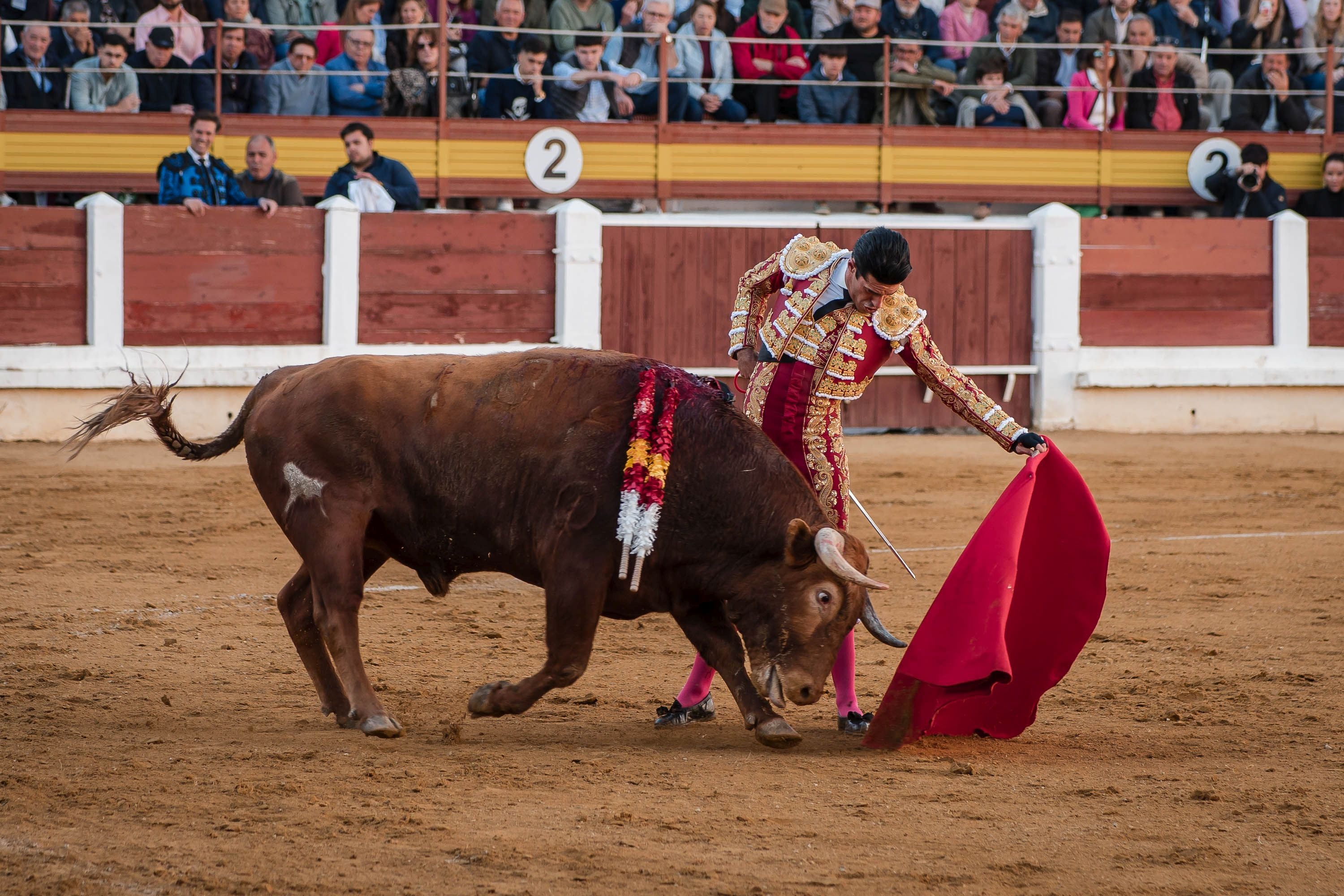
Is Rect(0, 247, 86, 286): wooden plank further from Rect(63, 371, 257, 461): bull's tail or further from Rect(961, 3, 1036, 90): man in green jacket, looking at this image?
Rect(961, 3, 1036, 90): man in green jacket

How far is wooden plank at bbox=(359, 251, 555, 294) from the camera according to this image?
30.2ft

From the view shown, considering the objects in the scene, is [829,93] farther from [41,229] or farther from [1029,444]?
[1029,444]

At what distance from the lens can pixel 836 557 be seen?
3328mm

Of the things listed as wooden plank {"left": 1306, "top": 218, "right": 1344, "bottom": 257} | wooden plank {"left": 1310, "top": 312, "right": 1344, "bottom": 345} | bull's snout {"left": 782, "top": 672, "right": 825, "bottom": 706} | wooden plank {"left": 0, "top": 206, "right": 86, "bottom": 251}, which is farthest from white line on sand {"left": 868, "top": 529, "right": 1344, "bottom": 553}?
wooden plank {"left": 0, "top": 206, "right": 86, "bottom": 251}

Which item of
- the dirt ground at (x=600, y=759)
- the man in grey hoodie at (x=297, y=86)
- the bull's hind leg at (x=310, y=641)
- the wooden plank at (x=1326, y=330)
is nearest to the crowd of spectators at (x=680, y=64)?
the man in grey hoodie at (x=297, y=86)

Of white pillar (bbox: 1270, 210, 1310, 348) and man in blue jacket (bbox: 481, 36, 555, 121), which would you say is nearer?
man in blue jacket (bbox: 481, 36, 555, 121)

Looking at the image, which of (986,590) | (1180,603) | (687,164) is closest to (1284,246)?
(687,164)

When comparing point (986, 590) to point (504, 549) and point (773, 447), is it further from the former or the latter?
point (504, 549)

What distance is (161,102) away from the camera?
9.73 m

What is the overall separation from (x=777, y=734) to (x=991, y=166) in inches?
325

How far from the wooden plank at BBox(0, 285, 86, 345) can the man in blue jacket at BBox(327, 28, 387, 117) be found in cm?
218

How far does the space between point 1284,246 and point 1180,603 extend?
5686 millimetres

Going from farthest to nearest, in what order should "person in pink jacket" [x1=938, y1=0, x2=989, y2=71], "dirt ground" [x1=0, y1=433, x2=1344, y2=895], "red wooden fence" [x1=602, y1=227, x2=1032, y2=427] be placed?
"person in pink jacket" [x1=938, y1=0, x2=989, y2=71]
"red wooden fence" [x1=602, y1=227, x2=1032, y2=427]
"dirt ground" [x1=0, y1=433, x2=1344, y2=895]

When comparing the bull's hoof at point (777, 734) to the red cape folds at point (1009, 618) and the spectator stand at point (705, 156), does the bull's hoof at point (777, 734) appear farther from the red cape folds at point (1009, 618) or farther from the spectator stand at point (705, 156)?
the spectator stand at point (705, 156)
